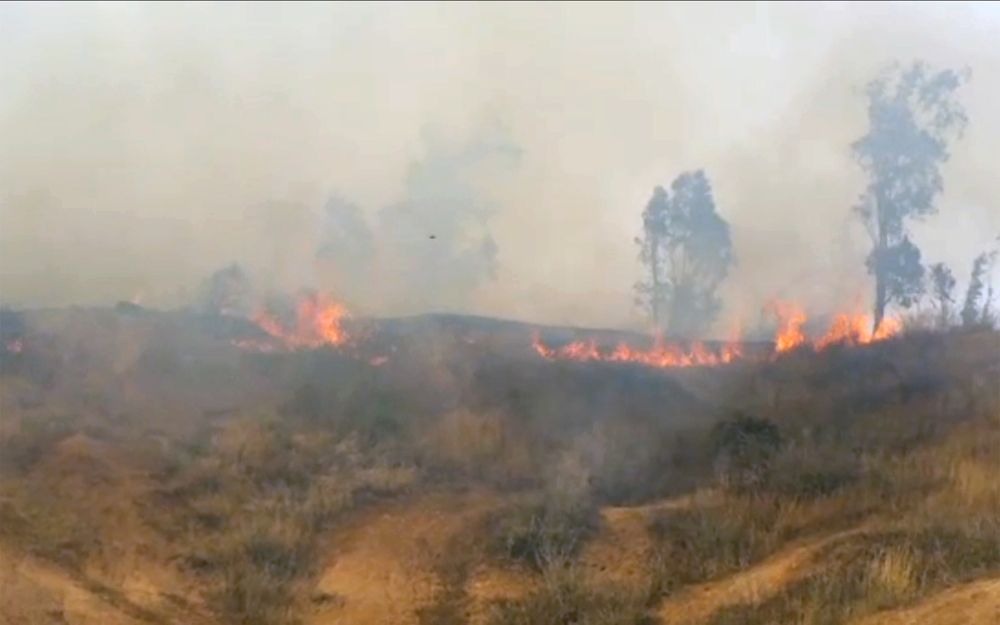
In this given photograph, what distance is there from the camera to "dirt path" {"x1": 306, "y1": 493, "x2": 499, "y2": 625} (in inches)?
639

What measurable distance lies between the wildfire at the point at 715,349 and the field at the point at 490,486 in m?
1.87

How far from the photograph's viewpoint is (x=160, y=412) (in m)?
24.4

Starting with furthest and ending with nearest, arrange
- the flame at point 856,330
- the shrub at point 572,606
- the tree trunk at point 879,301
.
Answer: the tree trunk at point 879,301 < the flame at point 856,330 < the shrub at point 572,606

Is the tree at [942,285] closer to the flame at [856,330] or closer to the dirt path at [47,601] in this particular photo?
the flame at [856,330]

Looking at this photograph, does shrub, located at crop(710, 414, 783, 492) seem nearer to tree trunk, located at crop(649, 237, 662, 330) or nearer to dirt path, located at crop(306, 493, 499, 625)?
dirt path, located at crop(306, 493, 499, 625)

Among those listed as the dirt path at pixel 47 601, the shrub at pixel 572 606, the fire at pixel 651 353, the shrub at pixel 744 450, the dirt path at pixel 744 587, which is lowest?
the dirt path at pixel 47 601

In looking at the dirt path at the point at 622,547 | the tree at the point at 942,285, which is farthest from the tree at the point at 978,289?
the dirt path at the point at 622,547

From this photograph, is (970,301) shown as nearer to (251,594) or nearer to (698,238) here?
(698,238)

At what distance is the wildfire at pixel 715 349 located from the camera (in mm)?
30719

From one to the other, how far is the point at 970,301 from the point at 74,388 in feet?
69.1

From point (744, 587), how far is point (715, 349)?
18592mm

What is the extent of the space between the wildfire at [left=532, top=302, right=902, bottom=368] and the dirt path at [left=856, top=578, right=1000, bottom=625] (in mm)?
16803

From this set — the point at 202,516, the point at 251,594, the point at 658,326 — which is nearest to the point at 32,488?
the point at 202,516

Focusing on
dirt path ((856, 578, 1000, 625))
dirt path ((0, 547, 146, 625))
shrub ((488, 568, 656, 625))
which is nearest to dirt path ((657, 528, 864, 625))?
shrub ((488, 568, 656, 625))
